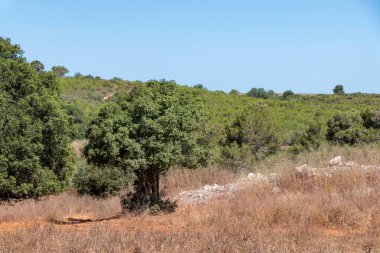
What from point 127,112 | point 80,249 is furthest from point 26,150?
point 80,249

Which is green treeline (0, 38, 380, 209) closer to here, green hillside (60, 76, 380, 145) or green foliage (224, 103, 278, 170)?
green foliage (224, 103, 278, 170)

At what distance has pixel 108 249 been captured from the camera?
5824mm

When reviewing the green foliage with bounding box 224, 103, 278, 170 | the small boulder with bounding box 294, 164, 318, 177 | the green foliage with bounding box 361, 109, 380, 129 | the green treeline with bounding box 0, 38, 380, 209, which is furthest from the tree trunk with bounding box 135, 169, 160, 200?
the green foliage with bounding box 361, 109, 380, 129

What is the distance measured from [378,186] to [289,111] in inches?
1292

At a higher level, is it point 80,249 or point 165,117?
point 165,117

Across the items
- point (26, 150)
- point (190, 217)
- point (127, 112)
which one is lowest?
point (190, 217)

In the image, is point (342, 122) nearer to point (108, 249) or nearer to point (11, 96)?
point (11, 96)

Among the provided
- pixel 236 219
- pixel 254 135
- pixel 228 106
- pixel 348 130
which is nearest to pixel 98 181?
pixel 254 135

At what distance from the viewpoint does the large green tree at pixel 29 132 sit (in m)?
12.0

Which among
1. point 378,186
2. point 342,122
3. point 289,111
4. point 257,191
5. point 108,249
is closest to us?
point 108,249

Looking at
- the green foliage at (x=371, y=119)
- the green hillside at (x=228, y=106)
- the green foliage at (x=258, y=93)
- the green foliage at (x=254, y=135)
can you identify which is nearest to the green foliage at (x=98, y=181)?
the green foliage at (x=254, y=135)

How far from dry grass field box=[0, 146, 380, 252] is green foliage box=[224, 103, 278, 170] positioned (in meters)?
7.86

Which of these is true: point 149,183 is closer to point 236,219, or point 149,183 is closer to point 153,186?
point 153,186

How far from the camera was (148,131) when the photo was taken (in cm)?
1048
